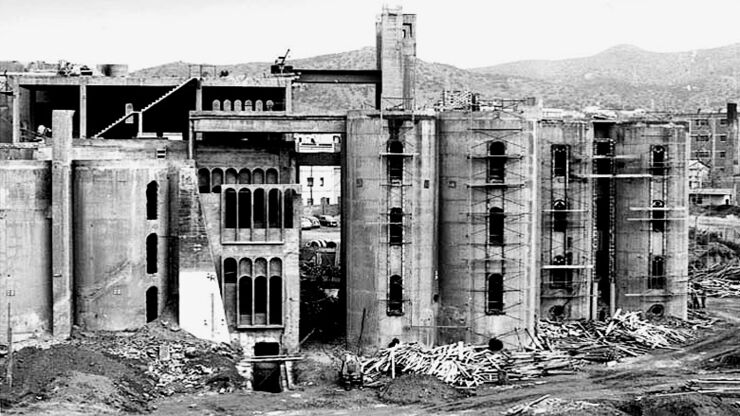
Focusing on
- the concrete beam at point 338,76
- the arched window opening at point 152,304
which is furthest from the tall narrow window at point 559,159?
the arched window opening at point 152,304

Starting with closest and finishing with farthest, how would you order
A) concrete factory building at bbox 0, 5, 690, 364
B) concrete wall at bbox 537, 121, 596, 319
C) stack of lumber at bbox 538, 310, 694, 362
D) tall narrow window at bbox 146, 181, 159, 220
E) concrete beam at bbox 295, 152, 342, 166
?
concrete factory building at bbox 0, 5, 690, 364 → tall narrow window at bbox 146, 181, 159, 220 → stack of lumber at bbox 538, 310, 694, 362 → concrete beam at bbox 295, 152, 342, 166 → concrete wall at bbox 537, 121, 596, 319

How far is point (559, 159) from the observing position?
71.7 meters

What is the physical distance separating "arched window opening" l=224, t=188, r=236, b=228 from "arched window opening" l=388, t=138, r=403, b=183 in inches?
368

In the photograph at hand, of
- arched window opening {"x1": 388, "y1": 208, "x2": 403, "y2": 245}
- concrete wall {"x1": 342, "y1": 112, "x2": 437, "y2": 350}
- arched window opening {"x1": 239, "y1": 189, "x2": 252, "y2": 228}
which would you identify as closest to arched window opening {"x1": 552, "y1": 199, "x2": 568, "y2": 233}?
concrete wall {"x1": 342, "y1": 112, "x2": 437, "y2": 350}

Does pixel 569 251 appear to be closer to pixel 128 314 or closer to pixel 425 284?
pixel 425 284

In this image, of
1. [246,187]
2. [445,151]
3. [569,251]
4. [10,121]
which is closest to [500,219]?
[445,151]

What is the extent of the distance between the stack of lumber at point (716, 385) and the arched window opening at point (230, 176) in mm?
29771

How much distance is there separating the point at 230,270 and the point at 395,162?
11.7 metres

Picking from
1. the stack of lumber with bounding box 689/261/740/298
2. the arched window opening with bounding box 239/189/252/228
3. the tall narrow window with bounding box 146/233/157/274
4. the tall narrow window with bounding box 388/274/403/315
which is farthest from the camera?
the stack of lumber with bounding box 689/261/740/298

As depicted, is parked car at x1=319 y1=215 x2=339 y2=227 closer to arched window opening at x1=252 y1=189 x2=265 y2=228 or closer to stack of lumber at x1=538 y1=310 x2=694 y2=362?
stack of lumber at x1=538 y1=310 x2=694 y2=362

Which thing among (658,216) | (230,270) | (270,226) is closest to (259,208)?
(270,226)

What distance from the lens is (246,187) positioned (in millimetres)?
62312

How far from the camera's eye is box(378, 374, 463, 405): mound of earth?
178 feet

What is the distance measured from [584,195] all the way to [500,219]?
1146cm
